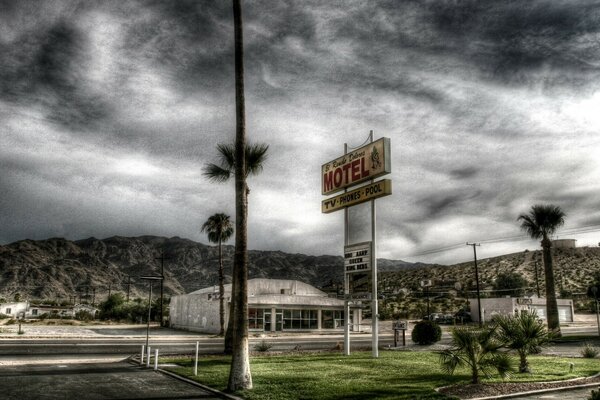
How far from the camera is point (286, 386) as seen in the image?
15211mm

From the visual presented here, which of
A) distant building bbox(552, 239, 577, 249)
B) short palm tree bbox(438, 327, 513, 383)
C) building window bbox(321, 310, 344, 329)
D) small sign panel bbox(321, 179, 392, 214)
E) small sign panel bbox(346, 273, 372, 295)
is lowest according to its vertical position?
building window bbox(321, 310, 344, 329)

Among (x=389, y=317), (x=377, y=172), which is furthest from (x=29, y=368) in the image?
(x=389, y=317)

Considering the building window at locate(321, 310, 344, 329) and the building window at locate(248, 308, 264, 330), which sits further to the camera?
the building window at locate(321, 310, 344, 329)

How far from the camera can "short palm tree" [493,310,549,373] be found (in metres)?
17.4

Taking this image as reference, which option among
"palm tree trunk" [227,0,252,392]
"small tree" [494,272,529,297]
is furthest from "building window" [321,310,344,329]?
"palm tree trunk" [227,0,252,392]

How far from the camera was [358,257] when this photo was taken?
26.1m

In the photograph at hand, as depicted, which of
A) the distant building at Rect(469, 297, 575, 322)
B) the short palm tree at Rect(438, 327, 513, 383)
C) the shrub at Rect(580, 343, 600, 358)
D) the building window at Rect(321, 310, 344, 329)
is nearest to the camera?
the short palm tree at Rect(438, 327, 513, 383)

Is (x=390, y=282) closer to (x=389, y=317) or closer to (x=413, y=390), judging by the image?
(x=389, y=317)


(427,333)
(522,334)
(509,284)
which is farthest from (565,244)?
(522,334)

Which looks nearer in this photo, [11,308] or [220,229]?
[220,229]

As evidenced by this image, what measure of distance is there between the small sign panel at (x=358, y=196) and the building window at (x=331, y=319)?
3384cm

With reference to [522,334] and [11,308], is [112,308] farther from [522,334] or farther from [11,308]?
[522,334]

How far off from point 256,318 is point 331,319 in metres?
10.5

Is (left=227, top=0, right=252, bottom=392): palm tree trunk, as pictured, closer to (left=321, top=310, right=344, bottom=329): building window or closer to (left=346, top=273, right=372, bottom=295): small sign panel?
(left=346, top=273, right=372, bottom=295): small sign panel
